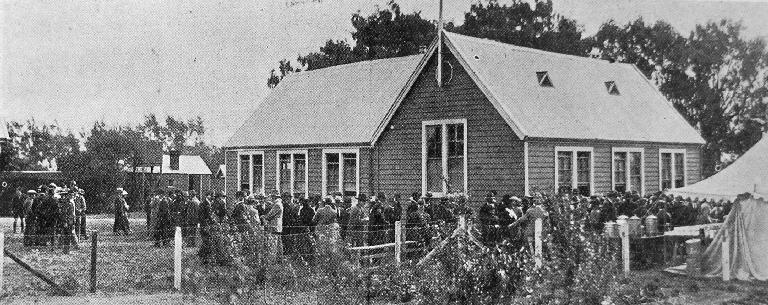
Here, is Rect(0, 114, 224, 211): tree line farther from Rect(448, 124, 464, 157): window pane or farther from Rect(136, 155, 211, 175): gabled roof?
Rect(136, 155, 211, 175): gabled roof

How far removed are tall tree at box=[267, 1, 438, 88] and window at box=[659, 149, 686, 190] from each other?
7.34m

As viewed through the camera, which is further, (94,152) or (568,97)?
(94,152)

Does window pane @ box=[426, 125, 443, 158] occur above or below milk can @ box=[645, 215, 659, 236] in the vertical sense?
above

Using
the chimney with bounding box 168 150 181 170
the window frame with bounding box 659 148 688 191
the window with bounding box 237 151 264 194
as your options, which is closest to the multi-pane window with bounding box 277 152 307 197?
the window with bounding box 237 151 264 194

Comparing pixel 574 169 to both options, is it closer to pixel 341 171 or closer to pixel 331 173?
pixel 341 171

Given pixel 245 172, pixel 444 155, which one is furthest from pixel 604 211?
pixel 245 172

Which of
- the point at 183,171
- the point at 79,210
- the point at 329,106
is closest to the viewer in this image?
the point at 79,210

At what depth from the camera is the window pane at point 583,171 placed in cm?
1817

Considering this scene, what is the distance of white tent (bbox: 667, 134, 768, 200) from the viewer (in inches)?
479

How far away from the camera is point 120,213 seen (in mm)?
22375

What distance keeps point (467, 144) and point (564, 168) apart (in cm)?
266

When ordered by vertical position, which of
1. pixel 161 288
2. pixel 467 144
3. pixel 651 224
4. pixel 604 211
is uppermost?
pixel 467 144

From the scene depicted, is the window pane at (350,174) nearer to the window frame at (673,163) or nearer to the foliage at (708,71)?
the foliage at (708,71)

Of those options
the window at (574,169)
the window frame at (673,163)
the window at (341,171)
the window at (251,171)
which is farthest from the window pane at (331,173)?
the window frame at (673,163)
